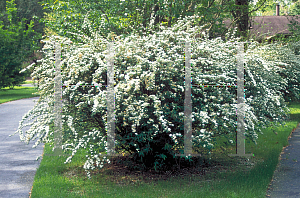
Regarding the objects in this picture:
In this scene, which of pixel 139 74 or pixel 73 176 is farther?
pixel 73 176

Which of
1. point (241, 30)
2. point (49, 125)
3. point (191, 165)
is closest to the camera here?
point (49, 125)

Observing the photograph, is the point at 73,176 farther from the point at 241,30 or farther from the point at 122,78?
the point at 241,30

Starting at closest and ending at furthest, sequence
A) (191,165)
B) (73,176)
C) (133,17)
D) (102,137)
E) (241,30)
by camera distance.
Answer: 1. (102,137)
2. (73,176)
3. (191,165)
4. (133,17)
5. (241,30)

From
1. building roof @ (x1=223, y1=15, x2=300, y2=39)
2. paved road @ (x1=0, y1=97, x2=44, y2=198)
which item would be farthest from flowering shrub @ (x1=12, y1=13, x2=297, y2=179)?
building roof @ (x1=223, y1=15, x2=300, y2=39)

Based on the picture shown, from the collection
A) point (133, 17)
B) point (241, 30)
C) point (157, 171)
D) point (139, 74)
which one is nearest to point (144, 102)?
point (139, 74)

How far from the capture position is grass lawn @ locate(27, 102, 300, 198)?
4930mm

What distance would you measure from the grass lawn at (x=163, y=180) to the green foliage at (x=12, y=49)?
1747 centimetres

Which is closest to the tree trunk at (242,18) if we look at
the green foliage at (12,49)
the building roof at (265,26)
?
the building roof at (265,26)

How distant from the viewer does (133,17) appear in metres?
9.52

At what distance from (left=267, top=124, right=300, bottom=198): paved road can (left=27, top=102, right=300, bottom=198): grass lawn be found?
118 mm

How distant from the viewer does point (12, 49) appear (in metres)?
23.0

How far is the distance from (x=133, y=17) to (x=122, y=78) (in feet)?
15.4

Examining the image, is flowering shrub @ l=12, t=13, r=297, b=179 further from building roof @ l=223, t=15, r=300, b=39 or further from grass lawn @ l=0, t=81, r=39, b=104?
grass lawn @ l=0, t=81, r=39, b=104

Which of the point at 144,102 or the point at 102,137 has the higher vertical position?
the point at 144,102
